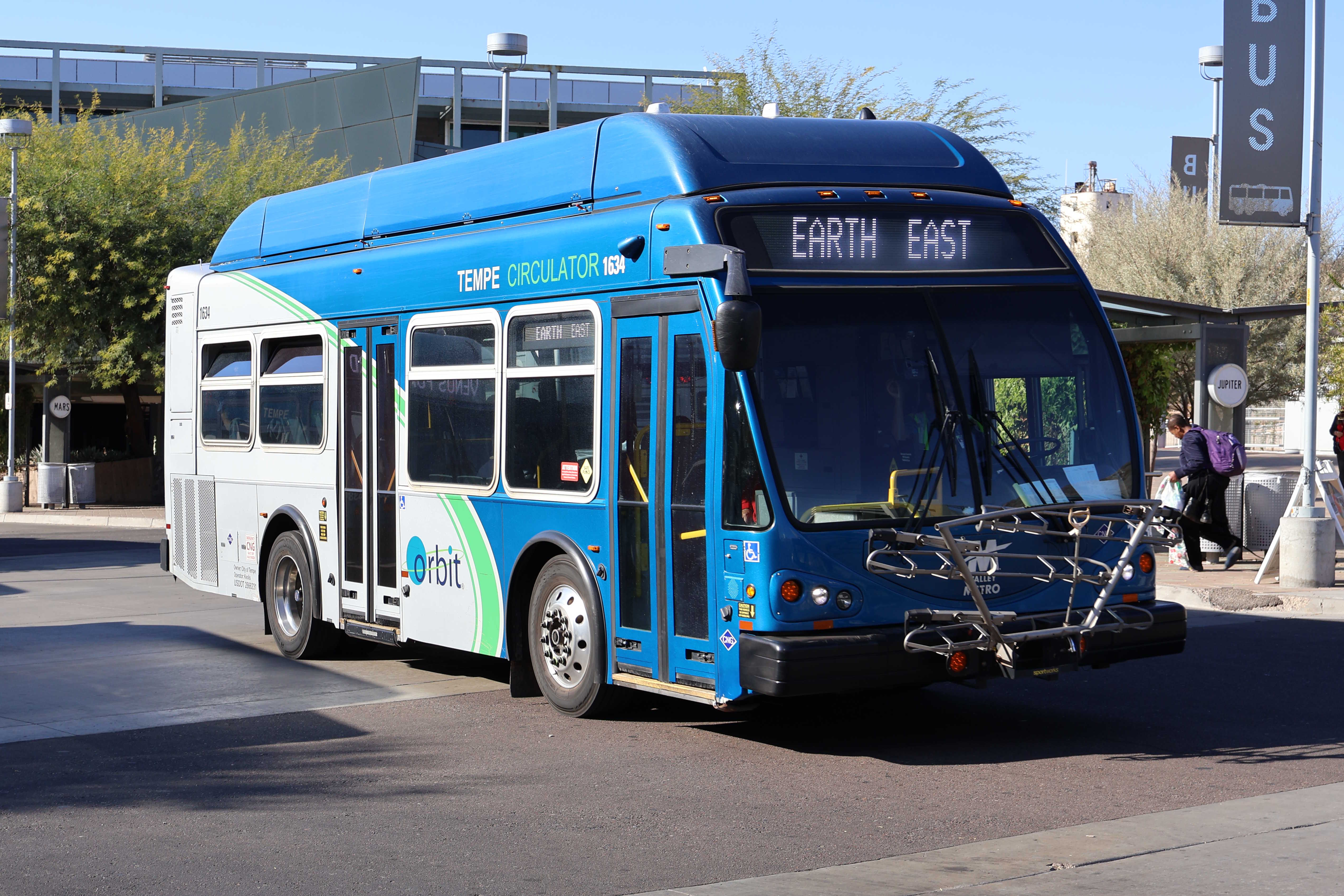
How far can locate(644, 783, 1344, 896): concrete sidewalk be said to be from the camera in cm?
566

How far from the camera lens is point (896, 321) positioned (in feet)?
26.1

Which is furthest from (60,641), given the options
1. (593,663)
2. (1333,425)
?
(1333,425)

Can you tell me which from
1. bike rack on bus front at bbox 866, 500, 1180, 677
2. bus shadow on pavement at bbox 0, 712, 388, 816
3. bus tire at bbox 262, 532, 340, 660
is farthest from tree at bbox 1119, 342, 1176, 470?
bus shadow on pavement at bbox 0, 712, 388, 816

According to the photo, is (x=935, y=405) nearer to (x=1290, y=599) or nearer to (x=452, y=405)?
(x=452, y=405)

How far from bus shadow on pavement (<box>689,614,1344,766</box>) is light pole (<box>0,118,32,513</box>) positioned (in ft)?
83.5

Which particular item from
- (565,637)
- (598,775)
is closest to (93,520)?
(565,637)

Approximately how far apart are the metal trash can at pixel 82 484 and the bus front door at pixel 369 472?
77.2 feet

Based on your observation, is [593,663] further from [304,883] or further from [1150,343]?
[1150,343]

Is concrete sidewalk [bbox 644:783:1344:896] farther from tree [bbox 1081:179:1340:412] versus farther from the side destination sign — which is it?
tree [bbox 1081:179:1340:412]

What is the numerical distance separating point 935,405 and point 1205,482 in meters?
9.90

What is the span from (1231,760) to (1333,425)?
21.3m

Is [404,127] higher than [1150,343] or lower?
higher

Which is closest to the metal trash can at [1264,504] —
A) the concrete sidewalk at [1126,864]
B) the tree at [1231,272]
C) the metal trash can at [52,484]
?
the concrete sidewalk at [1126,864]

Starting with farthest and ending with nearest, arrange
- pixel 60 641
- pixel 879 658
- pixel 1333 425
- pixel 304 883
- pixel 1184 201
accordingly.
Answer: pixel 1184 201
pixel 1333 425
pixel 60 641
pixel 879 658
pixel 304 883
